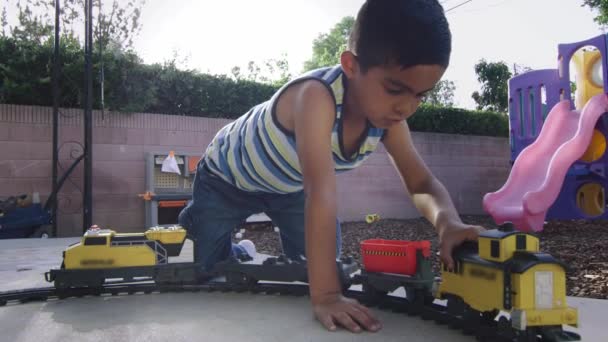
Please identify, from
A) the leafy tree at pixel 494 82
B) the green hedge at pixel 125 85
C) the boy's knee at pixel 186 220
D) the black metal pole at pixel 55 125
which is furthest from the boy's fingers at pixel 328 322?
the leafy tree at pixel 494 82

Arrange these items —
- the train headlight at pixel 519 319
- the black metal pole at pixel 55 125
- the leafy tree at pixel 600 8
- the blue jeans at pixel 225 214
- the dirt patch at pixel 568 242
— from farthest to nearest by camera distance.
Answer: the leafy tree at pixel 600 8
the black metal pole at pixel 55 125
the dirt patch at pixel 568 242
the blue jeans at pixel 225 214
the train headlight at pixel 519 319

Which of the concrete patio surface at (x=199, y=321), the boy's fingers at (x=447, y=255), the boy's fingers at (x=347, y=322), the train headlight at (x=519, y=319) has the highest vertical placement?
the boy's fingers at (x=447, y=255)

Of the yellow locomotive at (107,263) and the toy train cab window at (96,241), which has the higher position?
the toy train cab window at (96,241)

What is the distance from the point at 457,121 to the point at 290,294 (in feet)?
24.9

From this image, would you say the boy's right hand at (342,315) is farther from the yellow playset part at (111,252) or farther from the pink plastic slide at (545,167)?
the pink plastic slide at (545,167)

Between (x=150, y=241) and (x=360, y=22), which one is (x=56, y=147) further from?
(x=360, y=22)

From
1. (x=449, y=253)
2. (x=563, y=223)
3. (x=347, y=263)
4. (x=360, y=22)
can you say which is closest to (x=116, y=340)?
(x=347, y=263)

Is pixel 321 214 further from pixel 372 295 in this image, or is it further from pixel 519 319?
pixel 519 319

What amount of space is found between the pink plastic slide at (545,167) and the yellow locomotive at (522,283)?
4074 millimetres

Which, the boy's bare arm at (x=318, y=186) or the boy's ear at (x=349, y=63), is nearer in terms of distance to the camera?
the boy's bare arm at (x=318, y=186)

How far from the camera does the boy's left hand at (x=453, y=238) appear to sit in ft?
4.74

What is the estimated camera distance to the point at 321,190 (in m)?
1.46

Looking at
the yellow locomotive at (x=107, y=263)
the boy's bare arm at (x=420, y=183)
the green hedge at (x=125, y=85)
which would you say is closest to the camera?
the boy's bare arm at (x=420, y=183)

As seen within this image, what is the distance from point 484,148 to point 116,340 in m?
8.54
